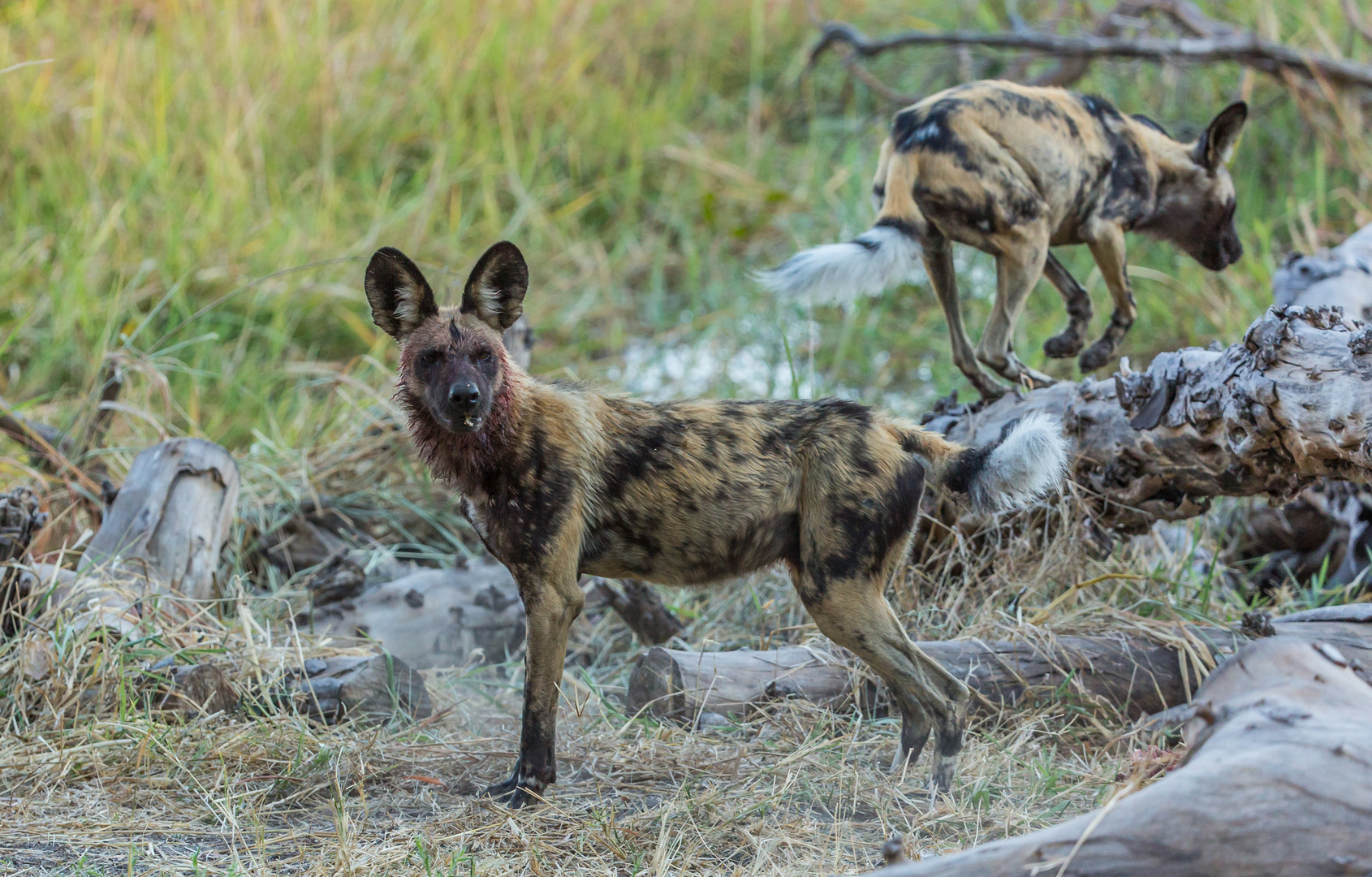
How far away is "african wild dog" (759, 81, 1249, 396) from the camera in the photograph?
4.21 metres

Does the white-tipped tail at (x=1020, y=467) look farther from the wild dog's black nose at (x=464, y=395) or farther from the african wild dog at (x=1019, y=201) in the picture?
the wild dog's black nose at (x=464, y=395)

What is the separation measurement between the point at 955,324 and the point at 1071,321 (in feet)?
1.65

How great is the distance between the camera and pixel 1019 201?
13.9ft

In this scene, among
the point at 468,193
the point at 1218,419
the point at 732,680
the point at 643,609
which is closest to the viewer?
the point at 1218,419

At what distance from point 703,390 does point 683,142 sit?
131 inches

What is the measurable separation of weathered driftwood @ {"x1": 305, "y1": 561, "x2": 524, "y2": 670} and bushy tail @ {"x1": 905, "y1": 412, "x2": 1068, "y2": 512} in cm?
187

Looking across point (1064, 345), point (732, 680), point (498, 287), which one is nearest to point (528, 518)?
point (498, 287)

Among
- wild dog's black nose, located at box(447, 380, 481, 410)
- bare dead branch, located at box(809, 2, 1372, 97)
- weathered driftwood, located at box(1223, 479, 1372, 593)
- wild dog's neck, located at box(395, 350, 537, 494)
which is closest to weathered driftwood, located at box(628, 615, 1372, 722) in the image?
wild dog's neck, located at box(395, 350, 537, 494)

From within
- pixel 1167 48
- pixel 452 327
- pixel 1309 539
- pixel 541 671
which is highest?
pixel 1167 48

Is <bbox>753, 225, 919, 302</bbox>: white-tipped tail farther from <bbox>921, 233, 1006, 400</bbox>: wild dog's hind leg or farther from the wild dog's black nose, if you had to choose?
the wild dog's black nose

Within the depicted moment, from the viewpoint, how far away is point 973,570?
443cm

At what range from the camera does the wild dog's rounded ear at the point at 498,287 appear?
3371mm

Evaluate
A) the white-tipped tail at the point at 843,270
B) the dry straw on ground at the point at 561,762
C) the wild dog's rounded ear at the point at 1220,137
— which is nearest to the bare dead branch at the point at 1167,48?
the wild dog's rounded ear at the point at 1220,137

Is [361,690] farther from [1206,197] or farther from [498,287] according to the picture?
[1206,197]
